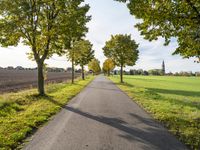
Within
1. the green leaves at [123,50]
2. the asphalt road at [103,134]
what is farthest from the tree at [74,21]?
the green leaves at [123,50]

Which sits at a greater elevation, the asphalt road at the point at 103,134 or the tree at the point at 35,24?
the tree at the point at 35,24

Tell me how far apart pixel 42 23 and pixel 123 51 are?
Result: 2872 cm

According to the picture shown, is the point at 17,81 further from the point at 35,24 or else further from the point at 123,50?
the point at 35,24

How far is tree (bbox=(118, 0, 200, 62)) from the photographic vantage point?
35.0ft

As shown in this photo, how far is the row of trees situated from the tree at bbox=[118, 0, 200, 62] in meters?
7.88

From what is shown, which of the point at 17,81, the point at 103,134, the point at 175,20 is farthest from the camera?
the point at 17,81

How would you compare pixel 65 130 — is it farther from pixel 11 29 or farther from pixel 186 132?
pixel 11 29

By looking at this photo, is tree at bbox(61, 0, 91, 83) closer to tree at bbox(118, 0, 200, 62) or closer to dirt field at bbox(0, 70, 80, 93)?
tree at bbox(118, 0, 200, 62)

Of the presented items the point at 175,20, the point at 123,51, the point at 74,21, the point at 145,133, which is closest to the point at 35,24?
the point at 74,21

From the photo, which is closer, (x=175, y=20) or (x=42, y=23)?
(x=175, y=20)

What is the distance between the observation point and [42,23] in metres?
19.3

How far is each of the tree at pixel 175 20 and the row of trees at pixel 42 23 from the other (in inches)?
310

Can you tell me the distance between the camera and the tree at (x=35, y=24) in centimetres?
1745

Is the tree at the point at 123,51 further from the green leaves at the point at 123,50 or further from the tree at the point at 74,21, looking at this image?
the tree at the point at 74,21
